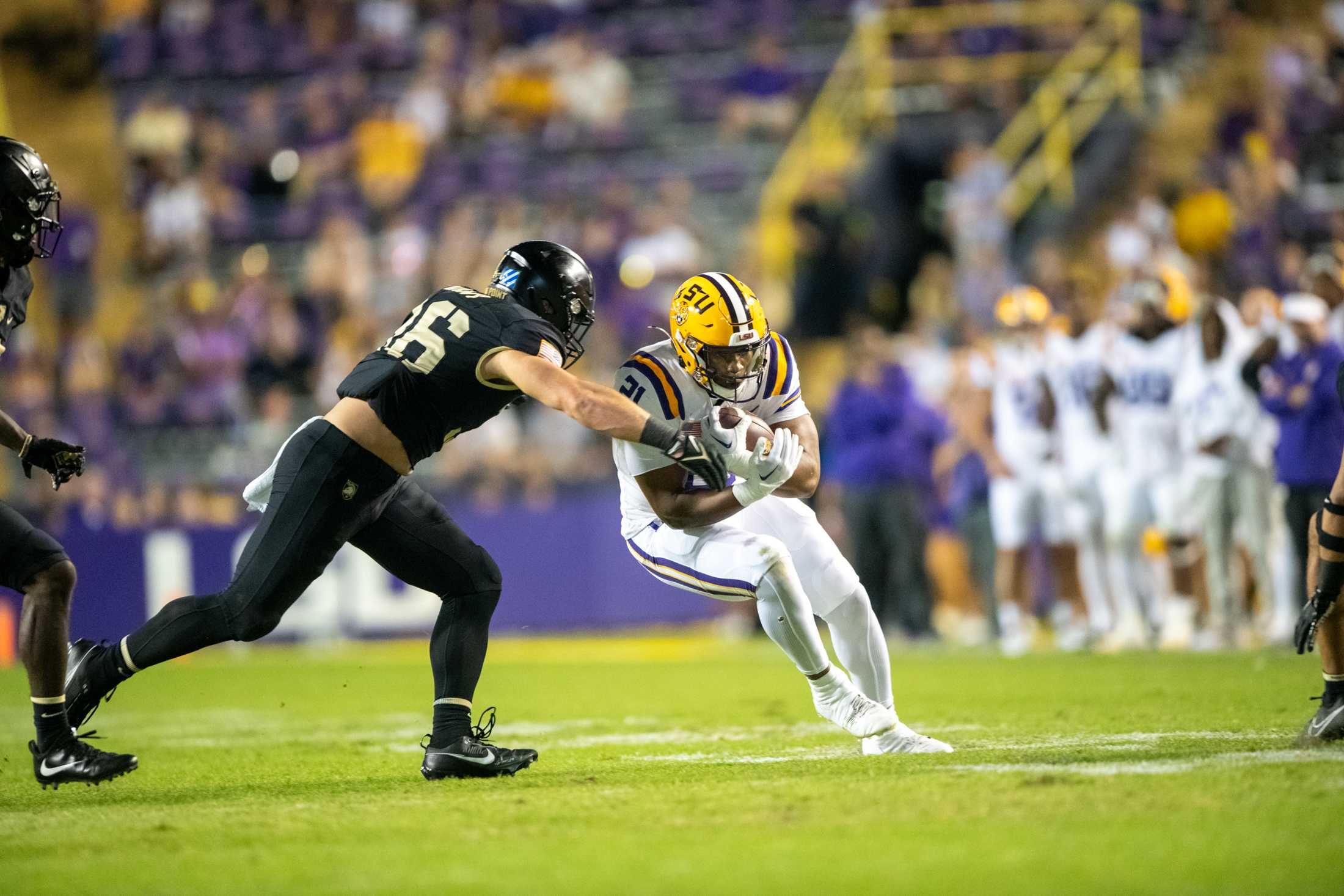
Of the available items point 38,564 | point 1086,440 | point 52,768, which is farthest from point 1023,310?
point 52,768

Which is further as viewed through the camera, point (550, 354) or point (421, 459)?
point (421, 459)

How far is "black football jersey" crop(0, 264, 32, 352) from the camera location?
5.21 metres

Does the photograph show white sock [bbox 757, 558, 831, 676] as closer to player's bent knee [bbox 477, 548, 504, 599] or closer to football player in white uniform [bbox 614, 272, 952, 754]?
football player in white uniform [bbox 614, 272, 952, 754]

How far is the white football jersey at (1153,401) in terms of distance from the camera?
10.2 meters

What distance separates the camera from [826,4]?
57.4ft

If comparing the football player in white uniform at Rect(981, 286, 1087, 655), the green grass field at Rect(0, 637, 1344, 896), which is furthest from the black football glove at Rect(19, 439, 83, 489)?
the football player in white uniform at Rect(981, 286, 1087, 655)

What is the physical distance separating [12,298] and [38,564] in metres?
0.89

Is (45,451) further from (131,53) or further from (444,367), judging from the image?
(131,53)

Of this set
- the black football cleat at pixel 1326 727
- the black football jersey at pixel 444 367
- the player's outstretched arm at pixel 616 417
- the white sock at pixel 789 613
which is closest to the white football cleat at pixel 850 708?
the white sock at pixel 789 613

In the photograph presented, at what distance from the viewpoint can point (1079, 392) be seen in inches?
417

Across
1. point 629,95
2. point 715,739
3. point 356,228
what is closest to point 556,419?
point 356,228

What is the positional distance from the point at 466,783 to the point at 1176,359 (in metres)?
6.52

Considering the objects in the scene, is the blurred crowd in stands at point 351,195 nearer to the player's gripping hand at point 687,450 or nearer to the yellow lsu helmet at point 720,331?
the yellow lsu helmet at point 720,331

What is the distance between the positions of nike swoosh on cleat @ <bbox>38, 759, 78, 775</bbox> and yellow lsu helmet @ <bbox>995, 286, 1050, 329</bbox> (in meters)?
7.42
